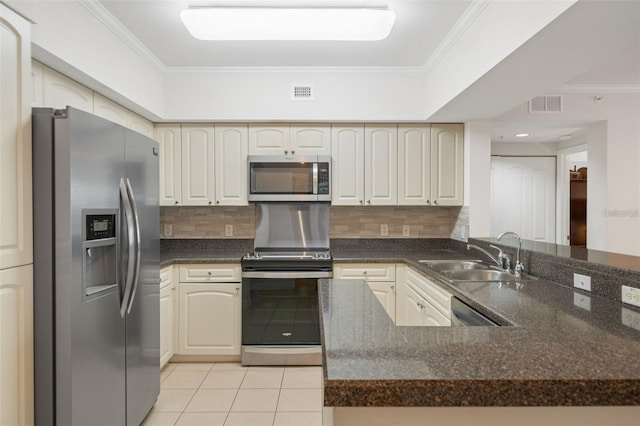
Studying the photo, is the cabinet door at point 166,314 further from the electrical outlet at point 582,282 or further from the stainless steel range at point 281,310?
the electrical outlet at point 582,282

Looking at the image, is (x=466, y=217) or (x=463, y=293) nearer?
(x=463, y=293)

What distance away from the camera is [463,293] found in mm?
1747

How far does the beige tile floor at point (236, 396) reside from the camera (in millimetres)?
2163

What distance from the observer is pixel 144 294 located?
203cm

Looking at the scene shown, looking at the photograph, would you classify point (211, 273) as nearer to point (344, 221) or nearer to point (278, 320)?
point (278, 320)

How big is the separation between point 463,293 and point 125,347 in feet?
5.91

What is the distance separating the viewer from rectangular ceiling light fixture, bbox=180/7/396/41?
2.01 meters

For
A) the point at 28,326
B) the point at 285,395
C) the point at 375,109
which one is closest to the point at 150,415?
the point at 285,395

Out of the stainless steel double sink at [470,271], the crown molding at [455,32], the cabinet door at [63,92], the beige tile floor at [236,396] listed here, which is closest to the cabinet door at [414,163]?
the crown molding at [455,32]

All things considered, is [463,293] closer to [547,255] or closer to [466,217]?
[547,255]

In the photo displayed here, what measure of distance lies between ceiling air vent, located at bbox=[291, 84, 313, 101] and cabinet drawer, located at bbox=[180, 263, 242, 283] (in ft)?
5.17

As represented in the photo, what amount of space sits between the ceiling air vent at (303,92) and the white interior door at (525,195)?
10.5ft

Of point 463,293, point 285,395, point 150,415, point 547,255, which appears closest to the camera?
point 463,293

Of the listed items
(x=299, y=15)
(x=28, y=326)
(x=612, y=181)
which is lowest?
(x=28, y=326)
